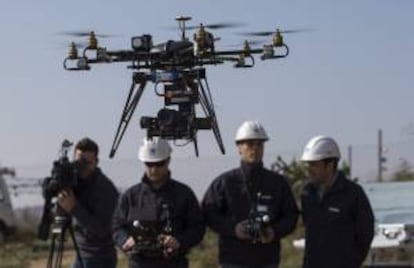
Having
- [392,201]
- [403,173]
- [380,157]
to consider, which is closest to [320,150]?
[392,201]

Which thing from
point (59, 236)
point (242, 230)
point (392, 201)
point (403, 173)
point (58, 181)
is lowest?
point (403, 173)

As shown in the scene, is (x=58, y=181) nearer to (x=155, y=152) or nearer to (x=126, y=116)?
(x=155, y=152)

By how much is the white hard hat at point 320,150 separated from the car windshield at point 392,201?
382 cm

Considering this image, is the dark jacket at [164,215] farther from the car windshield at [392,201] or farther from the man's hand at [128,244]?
the car windshield at [392,201]

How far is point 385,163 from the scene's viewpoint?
2267 cm

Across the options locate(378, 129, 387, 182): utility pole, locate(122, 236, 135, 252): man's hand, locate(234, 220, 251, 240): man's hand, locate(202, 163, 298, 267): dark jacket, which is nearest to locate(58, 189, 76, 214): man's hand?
locate(122, 236, 135, 252): man's hand

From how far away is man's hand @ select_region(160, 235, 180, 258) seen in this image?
7065 millimetres

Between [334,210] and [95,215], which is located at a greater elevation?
[334,210]

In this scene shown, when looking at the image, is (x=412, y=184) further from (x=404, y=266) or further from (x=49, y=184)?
(x=49, y=184)

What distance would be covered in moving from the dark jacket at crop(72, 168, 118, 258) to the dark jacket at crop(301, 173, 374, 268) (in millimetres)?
1519

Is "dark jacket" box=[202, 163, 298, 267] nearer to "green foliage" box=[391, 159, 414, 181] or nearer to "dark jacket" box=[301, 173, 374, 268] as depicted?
"dark jacket" box=[301, 173, 374, 268]

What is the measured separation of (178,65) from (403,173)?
23.6 ft

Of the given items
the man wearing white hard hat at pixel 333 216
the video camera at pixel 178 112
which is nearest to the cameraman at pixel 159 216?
the man wearing white hard hat at pixel 333 216

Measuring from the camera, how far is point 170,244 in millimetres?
7062
